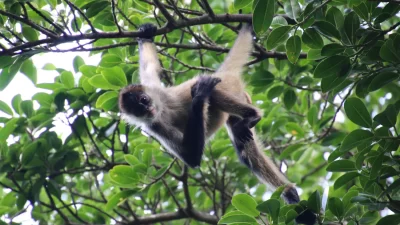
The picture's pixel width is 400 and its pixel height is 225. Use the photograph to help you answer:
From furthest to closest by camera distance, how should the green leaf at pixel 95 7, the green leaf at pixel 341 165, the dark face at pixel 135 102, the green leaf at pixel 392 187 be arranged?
the dark face at pixel 135 102 → the green leaf at pixel 95 7 → the green leaf at pixel 341 165 → the green leaf at pixel 392 187

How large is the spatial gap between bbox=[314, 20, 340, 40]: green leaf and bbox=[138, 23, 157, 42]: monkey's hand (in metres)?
1.57

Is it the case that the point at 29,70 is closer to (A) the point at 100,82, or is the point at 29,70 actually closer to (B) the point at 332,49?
(A) the point at 100,82

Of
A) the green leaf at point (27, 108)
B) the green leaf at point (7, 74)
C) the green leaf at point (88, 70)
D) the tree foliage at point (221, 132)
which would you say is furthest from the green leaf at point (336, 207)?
the green leaf at point (27, 108)

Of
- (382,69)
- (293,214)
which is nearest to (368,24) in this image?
(382,69)

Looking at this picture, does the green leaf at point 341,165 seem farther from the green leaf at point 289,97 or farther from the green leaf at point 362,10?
the green leaf at point 289,97

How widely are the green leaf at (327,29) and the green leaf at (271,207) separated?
43.1 inches

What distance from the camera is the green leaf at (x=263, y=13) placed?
3.49 m

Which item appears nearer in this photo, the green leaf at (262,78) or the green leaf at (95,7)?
the green leaf at (95,7)

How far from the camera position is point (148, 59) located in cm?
561

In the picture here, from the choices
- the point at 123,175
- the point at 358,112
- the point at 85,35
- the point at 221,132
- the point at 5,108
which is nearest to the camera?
the point at 358,112

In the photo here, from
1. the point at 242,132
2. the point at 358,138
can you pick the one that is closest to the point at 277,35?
the point at 358,138

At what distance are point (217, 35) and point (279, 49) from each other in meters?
0.66

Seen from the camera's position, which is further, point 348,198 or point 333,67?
point 348,198

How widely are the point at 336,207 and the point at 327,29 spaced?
3.76 ft
